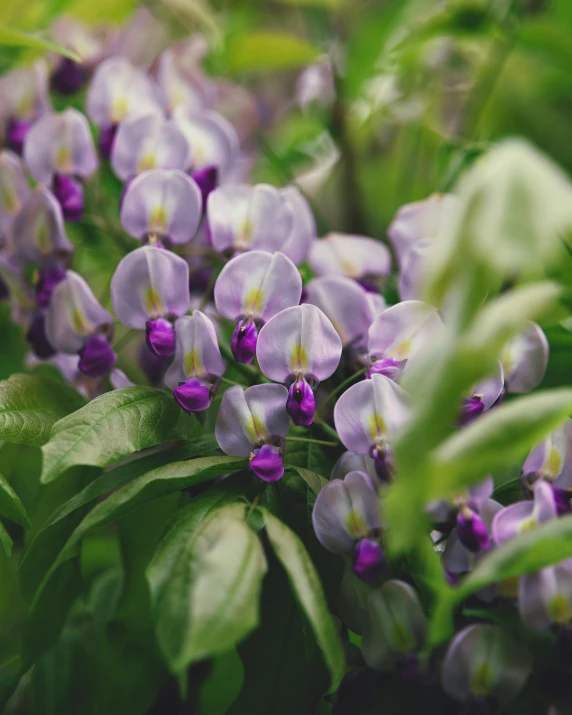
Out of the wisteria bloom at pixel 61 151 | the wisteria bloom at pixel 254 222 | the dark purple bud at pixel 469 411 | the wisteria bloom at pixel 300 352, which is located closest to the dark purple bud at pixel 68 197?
the wisteria bloom at pixel 61 151

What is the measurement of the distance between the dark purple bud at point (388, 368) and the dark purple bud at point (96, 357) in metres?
0.17

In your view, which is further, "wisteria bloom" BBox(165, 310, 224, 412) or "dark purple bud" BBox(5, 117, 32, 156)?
"dark purple bud" BBox(5, 117, 32, 156)

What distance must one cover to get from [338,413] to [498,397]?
0.30 feet

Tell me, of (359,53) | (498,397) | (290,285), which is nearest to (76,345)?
(290,285)

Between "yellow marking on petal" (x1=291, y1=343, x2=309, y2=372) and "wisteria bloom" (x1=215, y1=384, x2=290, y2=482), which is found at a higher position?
"yellow marking on petal" (x1=291, y1=343, x2=309, y2=372)

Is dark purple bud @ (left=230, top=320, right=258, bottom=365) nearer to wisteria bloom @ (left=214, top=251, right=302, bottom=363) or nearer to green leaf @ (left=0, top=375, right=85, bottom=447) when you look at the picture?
wisteria bloom @ (left=214, top=251, right=302, bottom=363)

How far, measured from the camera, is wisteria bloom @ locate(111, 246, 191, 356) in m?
0.42

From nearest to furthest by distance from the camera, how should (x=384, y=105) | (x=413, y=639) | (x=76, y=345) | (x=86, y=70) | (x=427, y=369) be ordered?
(x=427, y=369) → (x=413, y=639) → (x=76, y=345) → (x=86, y=70) → (x=384, y=105)

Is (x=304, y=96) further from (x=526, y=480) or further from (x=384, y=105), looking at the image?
(x=526, y=480)

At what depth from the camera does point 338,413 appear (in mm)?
372

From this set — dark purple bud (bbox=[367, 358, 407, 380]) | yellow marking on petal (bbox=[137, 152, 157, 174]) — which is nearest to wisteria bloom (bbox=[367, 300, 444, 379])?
dark purple bud (bbox=[367, 358, 407, 380])

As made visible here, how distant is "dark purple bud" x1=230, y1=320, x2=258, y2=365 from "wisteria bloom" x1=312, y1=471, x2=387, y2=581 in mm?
88

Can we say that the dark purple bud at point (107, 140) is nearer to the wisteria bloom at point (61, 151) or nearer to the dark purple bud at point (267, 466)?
the wisteria bloom at point (61, 151)

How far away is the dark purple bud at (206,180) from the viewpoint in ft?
1.67
